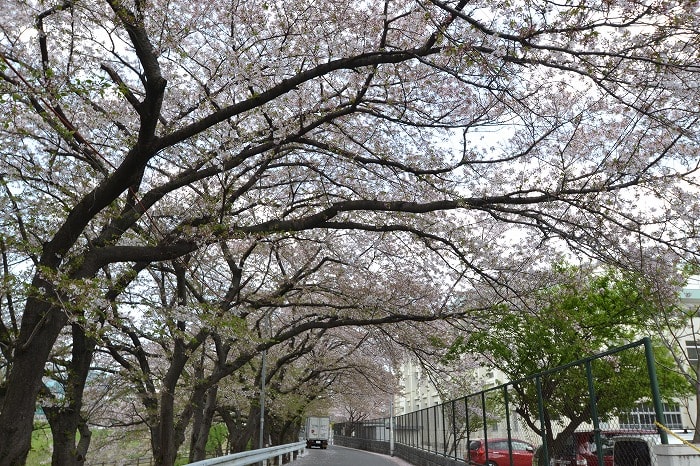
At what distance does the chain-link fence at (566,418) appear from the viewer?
6.62 meters

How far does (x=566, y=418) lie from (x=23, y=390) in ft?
36.1

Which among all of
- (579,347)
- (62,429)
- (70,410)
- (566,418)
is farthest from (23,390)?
(579,347)

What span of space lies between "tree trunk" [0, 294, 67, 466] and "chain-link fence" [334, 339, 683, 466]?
6.62 metres

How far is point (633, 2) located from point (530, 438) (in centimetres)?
819

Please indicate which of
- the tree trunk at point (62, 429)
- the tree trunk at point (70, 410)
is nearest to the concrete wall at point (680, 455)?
the tree trunk at point (70, 410)

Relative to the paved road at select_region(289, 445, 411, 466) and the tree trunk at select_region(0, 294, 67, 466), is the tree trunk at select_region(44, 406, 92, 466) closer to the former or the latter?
the tree trunk at select_region(0, 294, 67, 466)

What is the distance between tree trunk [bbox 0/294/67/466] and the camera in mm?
6566

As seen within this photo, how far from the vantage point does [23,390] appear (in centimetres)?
666

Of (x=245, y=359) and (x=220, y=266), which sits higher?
(x=220, y=266)

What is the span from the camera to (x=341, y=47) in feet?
25.7

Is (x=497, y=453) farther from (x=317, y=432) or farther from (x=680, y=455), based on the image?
(x=317, y=432)

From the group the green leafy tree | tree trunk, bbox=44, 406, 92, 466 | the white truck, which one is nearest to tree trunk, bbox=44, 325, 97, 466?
tree trunk, bbox=44, 406, 92, 466

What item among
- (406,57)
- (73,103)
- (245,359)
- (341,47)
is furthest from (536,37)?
(245,359)

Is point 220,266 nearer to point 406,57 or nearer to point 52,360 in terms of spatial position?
point 52,360
